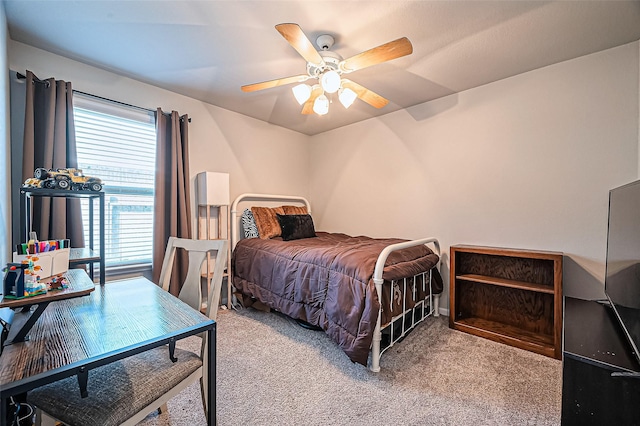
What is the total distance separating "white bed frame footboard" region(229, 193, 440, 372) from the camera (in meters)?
1.88

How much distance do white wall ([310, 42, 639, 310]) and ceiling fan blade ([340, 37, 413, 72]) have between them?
5.11ft

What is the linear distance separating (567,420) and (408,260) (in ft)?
4.48

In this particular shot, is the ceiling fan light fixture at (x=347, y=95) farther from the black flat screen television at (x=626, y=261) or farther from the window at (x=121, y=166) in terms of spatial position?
the window at (x=121, y=166)

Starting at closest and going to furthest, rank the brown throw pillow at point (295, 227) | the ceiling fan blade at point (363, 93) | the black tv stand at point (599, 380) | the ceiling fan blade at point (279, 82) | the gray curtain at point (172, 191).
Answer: the black tv stand at point (599, 380) → the ceiling fan blade at point (279, 82) → the ceiling fan blade at point (363, 93) → the gray curtain at point (172, 191) → the brown throw pillow at point (295, 227)

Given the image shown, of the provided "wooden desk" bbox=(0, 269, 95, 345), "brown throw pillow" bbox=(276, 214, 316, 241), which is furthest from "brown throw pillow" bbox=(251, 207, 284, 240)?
"wooden desk" bbox=(0, 269, 95, 345)

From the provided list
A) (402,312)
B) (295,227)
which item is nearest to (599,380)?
(402,312)

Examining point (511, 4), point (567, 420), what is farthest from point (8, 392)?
point (511, 4)

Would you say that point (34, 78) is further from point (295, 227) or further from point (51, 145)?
point (295, 227)

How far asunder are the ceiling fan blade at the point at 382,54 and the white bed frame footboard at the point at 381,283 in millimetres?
1269

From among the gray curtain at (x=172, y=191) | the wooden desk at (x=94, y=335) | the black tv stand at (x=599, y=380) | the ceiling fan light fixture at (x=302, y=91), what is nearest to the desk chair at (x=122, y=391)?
the wooden desk at (x=94, y=335)

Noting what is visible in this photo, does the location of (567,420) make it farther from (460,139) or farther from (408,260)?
(460,139)

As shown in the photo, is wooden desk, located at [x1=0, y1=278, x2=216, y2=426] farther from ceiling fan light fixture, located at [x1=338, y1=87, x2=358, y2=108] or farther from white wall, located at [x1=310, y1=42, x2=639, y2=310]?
white wall, located at [x1=310, y1=42, x2=639, y2=310]

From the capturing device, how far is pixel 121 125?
258 cm

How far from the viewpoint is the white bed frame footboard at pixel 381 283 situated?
188cm
